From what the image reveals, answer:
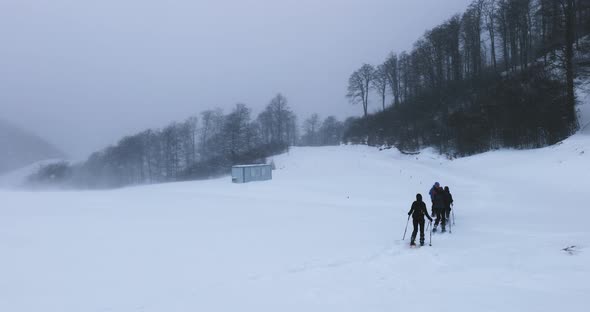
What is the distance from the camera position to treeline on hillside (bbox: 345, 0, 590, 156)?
28391 millimetres

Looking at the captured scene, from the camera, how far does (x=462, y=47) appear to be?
57.7 m

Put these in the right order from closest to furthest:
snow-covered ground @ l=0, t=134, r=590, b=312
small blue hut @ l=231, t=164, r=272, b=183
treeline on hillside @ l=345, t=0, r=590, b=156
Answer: snow-covered ground @ l=0, t=134, r=590, b=312, treeline on hillside @ l=345, t=0, r=590, b=156, small blue hut @ l=231, t=164, r=272, b=183

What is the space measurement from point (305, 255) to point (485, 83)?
43.1 metres

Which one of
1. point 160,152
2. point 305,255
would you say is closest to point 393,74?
point 160,152

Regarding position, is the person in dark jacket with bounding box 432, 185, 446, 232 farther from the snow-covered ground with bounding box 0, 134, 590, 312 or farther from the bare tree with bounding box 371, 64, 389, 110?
the bare tree with bounding box 371, 64, 389, 110

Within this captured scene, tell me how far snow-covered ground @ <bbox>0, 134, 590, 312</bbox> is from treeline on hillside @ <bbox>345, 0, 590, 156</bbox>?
8981 millimetres

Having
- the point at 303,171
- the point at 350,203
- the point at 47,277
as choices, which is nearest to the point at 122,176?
the point at 303,171

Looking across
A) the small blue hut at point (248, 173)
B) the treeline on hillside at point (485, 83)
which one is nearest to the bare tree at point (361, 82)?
the treeline on hillside at point (485, 83)

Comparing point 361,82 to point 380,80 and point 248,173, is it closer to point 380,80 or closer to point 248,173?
point 380,80

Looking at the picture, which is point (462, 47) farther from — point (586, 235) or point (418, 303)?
point (418, 303)

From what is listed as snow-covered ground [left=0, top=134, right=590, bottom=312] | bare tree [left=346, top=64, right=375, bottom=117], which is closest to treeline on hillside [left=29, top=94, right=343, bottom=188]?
bare tree [left=346, top=64, right=375, bottom=117]

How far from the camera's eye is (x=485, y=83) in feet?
143

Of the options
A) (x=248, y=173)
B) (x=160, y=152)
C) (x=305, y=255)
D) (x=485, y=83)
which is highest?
(x=485, y=83)

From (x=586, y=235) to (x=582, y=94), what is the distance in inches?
1111
